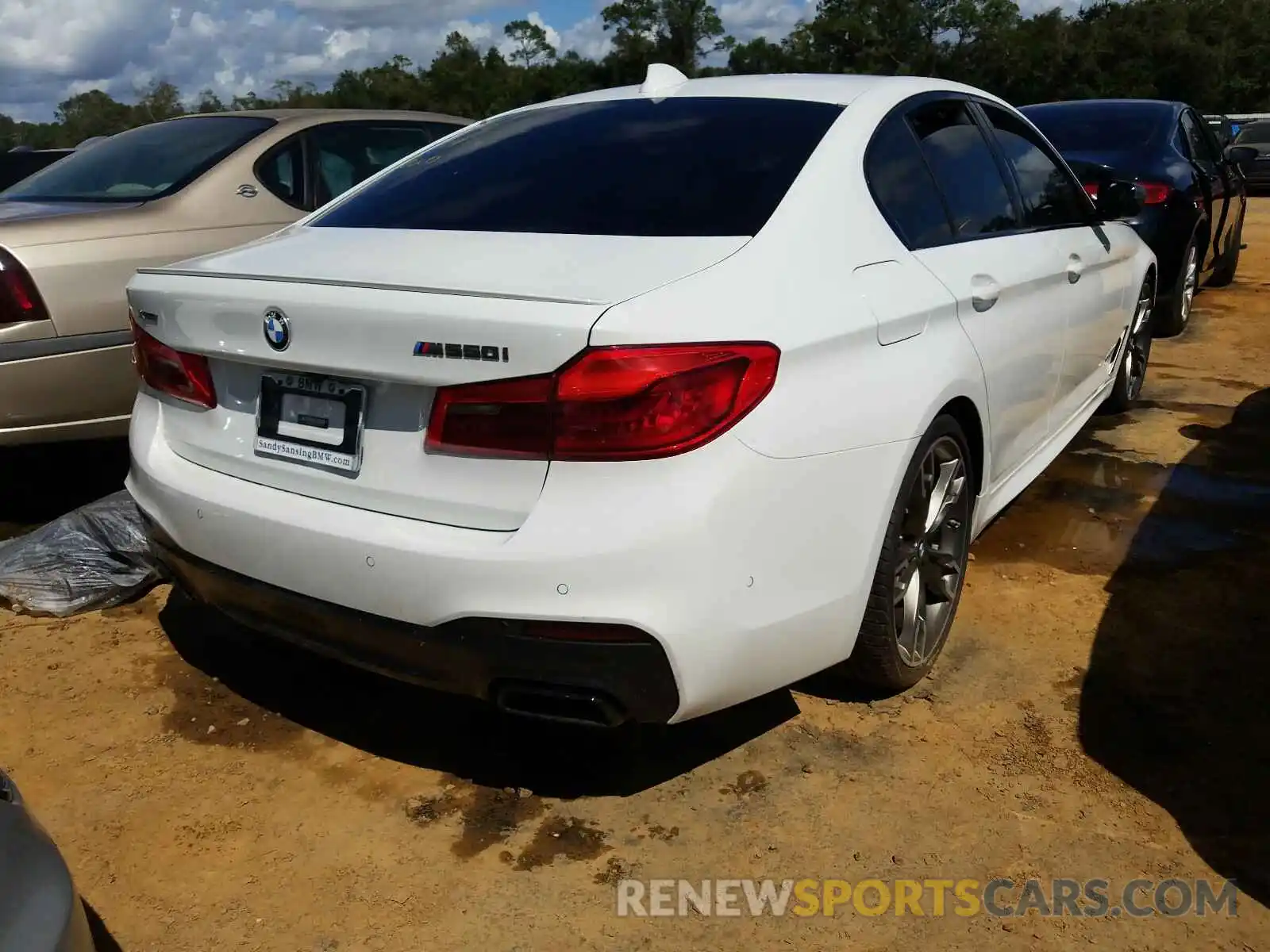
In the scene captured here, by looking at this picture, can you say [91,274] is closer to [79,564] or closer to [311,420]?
[79,564]

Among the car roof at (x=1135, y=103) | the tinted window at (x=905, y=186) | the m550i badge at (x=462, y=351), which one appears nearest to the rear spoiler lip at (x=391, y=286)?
the m550i badge at (x=462, y=351)

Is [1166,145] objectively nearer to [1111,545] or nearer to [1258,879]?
[1111,545]

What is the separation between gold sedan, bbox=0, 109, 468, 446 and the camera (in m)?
3.74

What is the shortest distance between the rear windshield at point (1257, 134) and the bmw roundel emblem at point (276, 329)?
2171cm

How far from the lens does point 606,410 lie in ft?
6.45

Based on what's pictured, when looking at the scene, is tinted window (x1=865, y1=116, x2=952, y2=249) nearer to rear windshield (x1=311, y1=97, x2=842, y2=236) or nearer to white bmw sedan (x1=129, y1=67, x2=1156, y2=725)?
white bmw sedan (x1=129, y1=67, x2=1156, y2=725)

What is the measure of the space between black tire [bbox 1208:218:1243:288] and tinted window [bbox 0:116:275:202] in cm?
764

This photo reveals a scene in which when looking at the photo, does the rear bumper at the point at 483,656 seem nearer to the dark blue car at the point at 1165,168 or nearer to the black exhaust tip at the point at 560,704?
the black exhaust tip at the point at 560,704

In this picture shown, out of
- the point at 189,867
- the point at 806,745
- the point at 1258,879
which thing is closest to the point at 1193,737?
the point at 1258,879

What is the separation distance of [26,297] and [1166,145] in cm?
640

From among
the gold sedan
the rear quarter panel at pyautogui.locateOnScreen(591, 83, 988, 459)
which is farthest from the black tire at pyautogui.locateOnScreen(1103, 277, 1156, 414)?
the gold sedan

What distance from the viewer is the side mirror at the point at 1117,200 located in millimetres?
4223

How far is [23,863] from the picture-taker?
147 centimetres

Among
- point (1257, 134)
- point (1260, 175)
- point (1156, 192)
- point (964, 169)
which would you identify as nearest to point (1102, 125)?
point (1156, 192)
